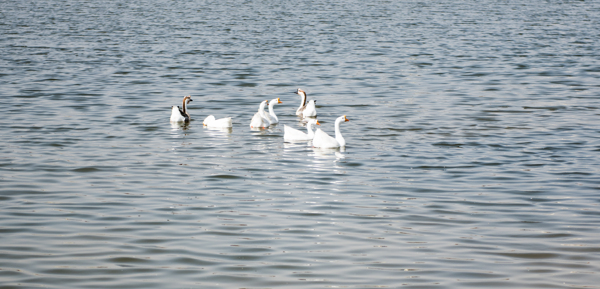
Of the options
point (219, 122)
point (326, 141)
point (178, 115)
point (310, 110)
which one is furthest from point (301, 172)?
point (310, 110)

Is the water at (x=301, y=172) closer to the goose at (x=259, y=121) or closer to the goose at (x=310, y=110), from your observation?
the goose at (x=259, y=121)

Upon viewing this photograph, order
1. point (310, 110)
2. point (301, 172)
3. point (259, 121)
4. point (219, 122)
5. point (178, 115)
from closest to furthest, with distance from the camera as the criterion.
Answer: point (301, 172) < point (219, 122) < point (259, 121) < point (178, 115) < point (310, 110)

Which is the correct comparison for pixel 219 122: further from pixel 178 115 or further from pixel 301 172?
pixel 301 172

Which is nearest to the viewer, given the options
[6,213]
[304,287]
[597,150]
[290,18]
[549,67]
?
[304,287]

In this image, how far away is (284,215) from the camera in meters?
11.6

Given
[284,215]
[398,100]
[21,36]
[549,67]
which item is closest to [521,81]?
[549,67]

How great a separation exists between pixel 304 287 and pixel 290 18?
49338mm

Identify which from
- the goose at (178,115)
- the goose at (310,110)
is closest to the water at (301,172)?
the goose at (178,115)

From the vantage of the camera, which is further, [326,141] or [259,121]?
[259,121]

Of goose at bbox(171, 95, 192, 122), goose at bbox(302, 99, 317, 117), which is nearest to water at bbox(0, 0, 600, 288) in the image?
goose at bbox(171, 95, 192, 122)

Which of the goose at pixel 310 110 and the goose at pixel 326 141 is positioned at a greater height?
the goose at pixel 326 141

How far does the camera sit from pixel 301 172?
14.6 metres

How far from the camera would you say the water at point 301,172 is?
9.46 metres

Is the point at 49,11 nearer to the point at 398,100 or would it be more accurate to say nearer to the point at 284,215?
the point at 398,100
